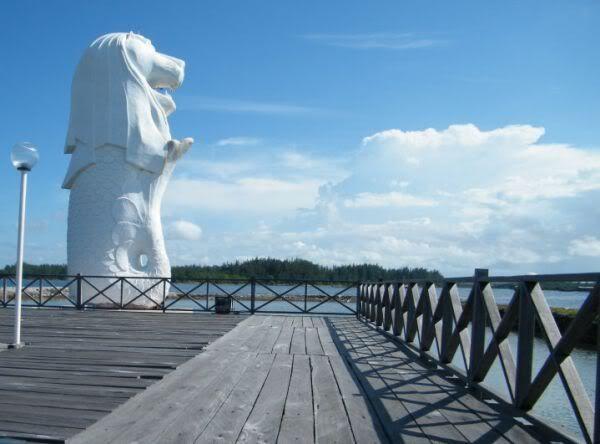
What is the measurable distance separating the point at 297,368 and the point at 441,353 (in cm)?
147

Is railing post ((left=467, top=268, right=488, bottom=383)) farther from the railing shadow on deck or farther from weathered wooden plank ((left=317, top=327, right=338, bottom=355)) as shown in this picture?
weathered wooden plank ((left=317, top=327, right=338, bottom=355))

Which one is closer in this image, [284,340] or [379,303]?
[284,340]

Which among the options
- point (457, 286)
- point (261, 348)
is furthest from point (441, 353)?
point (261, 348)

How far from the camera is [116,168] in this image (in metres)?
16.8

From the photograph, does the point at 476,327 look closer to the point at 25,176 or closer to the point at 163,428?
the point at 163,428

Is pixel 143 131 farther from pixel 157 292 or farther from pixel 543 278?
pixel 543 278

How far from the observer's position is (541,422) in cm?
363

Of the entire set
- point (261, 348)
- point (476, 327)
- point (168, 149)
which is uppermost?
point (168, 149)

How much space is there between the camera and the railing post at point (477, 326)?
4.82 meters

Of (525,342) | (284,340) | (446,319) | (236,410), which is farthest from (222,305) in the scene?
(525,342)

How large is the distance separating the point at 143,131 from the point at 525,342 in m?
14.9

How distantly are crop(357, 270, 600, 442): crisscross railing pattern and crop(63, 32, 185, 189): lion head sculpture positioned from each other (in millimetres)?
11492

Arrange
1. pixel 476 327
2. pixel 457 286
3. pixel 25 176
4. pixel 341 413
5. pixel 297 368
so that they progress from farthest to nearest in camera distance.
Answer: pixel 25 176
pixel 297 368
pixel 457 286
pixel 476 327
pixel 341 413

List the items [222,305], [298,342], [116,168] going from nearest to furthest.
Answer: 1. [298,342]
2. [222,305]
3. [116,168]
